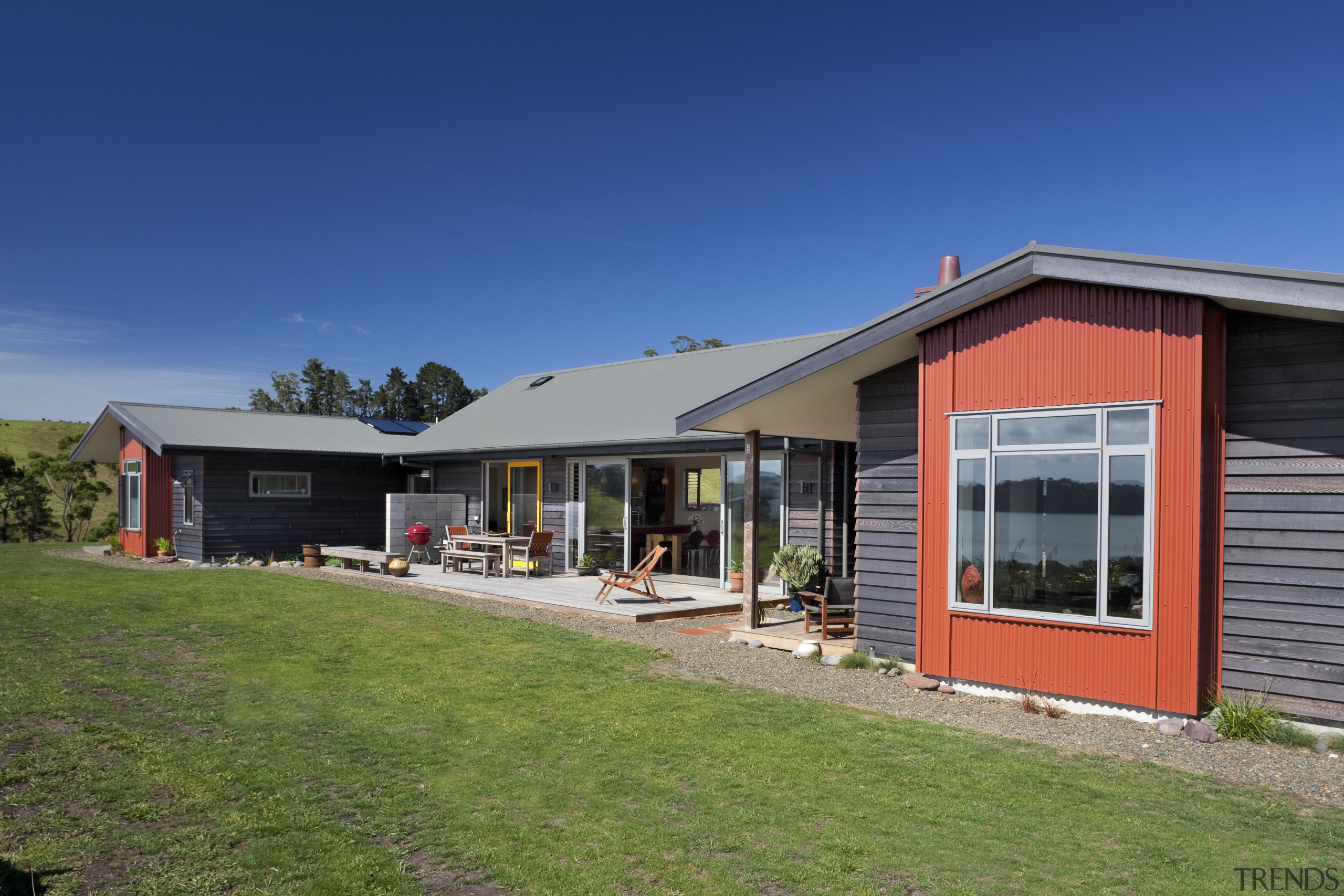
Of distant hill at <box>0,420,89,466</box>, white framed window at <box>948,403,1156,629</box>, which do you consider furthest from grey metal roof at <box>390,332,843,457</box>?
distant hill at <box>0,420,89,466</box>

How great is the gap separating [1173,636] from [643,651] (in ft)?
15.7

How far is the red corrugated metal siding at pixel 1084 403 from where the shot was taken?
18.7 ft

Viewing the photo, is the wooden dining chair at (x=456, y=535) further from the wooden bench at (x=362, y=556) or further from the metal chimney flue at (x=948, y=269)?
the metal chimney flue at (x=948, y=269)

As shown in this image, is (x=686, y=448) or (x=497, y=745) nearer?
(x=497, y=745)

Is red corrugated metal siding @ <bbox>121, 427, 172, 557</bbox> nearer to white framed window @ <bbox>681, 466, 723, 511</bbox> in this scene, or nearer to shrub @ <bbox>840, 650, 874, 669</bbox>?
white framed window @ <bbox>681, 466, 723, 511</bbox>

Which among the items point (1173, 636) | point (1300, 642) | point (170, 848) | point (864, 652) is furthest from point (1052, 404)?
point (170, 848)

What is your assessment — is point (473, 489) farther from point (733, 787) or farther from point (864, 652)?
point (733, 787)

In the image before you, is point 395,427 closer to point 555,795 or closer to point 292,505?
point 292,505

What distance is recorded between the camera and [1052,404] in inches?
247

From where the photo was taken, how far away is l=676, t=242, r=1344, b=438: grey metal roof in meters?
5.17

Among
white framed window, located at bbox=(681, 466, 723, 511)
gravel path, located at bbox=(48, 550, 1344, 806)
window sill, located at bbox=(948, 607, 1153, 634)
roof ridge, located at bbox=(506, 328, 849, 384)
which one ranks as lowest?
gravel path, located at bbox=(48, 550, 1344, 806)

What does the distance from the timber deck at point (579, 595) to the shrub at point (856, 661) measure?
360cm

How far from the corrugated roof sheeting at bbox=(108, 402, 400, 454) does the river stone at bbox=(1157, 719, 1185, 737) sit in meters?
17.6

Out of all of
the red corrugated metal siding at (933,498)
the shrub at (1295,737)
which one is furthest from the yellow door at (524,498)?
the shrub at (1295,737)
